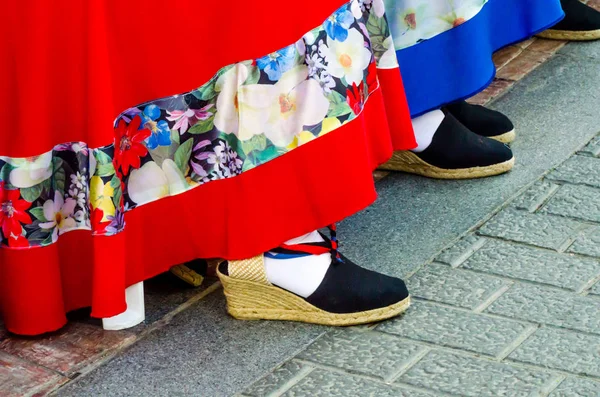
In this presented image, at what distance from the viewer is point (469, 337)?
211cm

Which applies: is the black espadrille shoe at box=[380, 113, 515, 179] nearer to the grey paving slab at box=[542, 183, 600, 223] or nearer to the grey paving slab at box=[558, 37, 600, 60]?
the grey paving slab at box=[542, 183, 600, 223]

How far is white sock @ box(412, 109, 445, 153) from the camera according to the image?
2.73m

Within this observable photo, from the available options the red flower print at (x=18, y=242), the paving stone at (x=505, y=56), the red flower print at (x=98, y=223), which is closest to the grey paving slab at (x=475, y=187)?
the paving stone at (x=505, y=56)

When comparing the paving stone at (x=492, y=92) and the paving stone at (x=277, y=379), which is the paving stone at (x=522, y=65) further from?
the paving stone at (x=277, y=379)

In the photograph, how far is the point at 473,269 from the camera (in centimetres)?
235

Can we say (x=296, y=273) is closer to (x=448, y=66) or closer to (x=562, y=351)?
(x=562, y=351)

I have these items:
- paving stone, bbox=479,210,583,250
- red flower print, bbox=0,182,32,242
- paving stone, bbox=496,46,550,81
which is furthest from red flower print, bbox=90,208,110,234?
paving stone, bbox=496,46,550,81

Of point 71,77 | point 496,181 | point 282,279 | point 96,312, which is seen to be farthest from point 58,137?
point 496,181

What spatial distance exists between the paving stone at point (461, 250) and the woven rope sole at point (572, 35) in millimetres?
1264

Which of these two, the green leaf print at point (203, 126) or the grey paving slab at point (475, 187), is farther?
the grey paving slab at point (475, 187)

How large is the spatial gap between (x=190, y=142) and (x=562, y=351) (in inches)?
31.5

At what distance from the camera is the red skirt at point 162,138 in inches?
78.7

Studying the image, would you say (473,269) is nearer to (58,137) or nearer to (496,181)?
(496,181)

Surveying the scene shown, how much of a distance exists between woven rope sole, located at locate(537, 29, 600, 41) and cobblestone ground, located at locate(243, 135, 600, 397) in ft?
3.51
